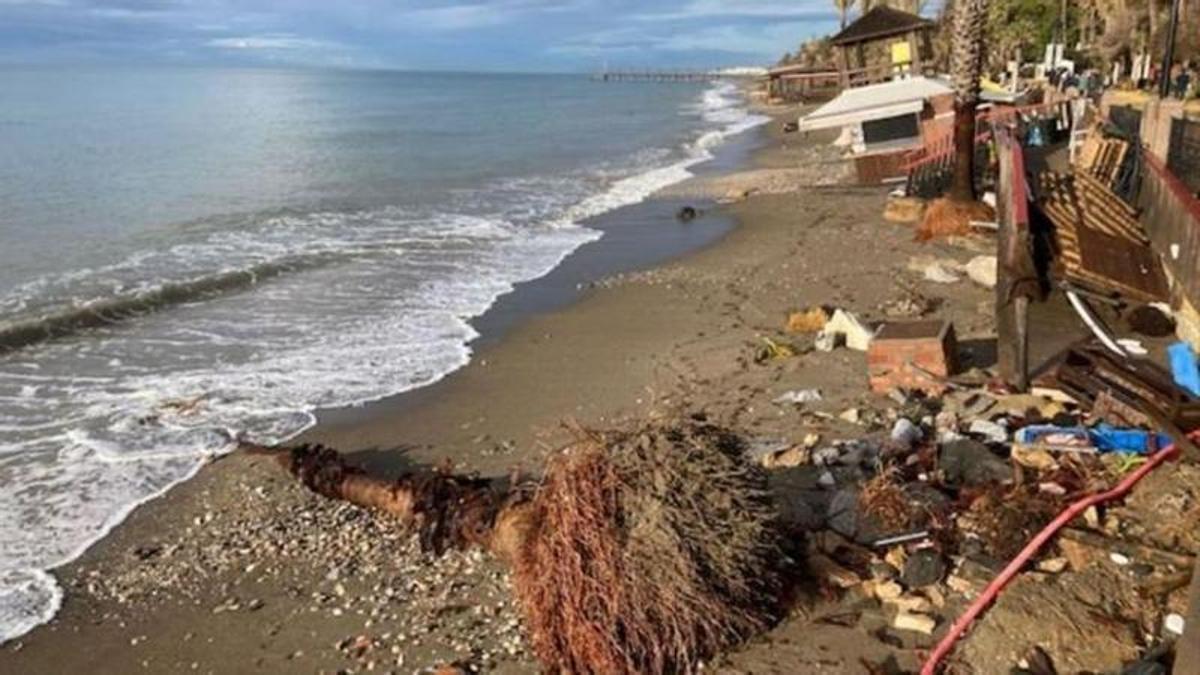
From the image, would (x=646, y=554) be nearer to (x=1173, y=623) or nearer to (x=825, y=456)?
(x=1173, y=623)

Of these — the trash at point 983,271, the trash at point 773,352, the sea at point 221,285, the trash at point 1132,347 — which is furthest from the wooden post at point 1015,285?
the sea at point 221,285

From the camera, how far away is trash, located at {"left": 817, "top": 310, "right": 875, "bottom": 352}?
32.6ft

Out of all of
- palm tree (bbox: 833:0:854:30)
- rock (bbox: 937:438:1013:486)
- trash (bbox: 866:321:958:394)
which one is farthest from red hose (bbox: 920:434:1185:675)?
palm tree (bbox: 833:0:854:30)

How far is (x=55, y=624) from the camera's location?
6297 millimetres

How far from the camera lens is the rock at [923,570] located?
5.38m

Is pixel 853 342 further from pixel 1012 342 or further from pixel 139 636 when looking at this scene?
pixel 139 636

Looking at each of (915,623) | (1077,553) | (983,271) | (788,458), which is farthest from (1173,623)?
(983,271)

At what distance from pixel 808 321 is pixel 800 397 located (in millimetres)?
2722

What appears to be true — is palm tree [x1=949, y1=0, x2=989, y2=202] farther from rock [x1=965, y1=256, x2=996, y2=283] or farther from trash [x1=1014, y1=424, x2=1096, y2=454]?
trash [x1=1014, y1=424, x2=1096, y2=454]

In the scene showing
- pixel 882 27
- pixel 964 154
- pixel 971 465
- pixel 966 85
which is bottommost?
pixel 971 465

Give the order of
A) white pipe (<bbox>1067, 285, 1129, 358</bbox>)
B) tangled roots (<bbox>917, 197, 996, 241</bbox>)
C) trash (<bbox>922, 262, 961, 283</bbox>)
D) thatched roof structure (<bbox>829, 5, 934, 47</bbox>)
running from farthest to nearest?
thatched roof structure (<bbox>829, 5, 934, 47</bbox>), tangled roots (<bbox>917, 197, 996, 241</bbox>), trash (<bbox>922, 262, 961, 283</bbox>), white pipe (<bbox>1067, 285, 1129, 358</bbox>)

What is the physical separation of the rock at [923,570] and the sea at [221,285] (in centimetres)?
541

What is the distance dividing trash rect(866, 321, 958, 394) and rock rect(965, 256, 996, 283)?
13.8 ft

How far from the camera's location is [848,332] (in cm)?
1016
